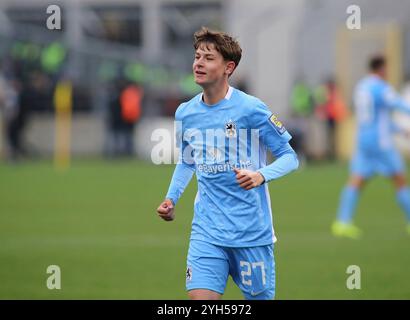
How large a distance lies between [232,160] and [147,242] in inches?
299

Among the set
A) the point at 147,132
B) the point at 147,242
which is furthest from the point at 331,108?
the point at 147,242

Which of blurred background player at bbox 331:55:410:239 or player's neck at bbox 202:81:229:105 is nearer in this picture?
player's neck at bbox 202:81:229:105

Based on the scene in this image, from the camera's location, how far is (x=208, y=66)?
7.54 meters

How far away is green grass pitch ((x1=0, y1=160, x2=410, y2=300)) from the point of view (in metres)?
11.2

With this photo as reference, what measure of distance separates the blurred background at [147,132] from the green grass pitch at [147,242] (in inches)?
1.3

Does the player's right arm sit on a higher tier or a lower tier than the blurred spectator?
lower

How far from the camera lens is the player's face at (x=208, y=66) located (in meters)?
7.53

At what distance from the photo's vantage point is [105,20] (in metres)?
43.2

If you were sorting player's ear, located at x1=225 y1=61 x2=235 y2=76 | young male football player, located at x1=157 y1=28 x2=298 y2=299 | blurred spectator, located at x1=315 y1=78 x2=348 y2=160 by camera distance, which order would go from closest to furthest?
1. young male football player, located at x1=157 y1=28 x2=298 y2=299
2. player's ear, located at x1=225 y1=61 x2=235 y2=76
3. blurred spectator, located at x1=315 y1=78 x2=348 y2=160

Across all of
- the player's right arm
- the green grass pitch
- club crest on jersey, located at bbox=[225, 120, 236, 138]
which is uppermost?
club crest on jersey, located at bbox=[225, 120, 236, 138]

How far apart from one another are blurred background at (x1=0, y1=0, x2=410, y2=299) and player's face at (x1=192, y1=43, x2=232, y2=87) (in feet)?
11.8

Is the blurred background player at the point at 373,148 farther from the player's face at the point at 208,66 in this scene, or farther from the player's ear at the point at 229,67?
the player's face at the point at 208,66

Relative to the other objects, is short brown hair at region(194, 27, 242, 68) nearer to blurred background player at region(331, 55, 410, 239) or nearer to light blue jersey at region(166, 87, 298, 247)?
light blue jersey at region(166, 87, 298, 247)

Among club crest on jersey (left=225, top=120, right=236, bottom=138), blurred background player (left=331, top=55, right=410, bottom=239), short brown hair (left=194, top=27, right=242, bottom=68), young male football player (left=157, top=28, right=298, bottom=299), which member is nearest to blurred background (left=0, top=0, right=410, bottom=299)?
blurred background player (left=331, top=55, right=410, bottom=239)
